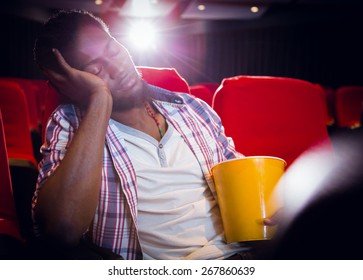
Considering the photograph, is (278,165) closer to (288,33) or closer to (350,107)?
(350,107)

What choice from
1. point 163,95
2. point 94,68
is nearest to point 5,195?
point 94,68

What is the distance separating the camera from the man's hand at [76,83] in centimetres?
80

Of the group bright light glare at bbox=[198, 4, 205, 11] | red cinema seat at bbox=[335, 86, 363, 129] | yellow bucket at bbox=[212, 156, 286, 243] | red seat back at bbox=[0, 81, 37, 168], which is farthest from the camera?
bright light glare at bbox=[198, 4, 205, 11]

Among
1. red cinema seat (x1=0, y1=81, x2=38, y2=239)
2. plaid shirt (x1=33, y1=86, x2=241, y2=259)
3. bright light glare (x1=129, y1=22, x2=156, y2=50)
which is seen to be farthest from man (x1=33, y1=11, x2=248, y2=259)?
bright light glare (x1=129, y1=22, x2=156, y2=50)

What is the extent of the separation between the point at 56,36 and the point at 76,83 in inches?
5.5

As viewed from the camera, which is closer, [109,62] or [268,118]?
[109,62]

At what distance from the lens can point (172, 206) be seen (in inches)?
31.0

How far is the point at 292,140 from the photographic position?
42.4 inches

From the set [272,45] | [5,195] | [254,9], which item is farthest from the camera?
[272,45]

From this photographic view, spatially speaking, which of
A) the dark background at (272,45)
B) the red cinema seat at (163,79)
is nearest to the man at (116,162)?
the red cinema seat at (163,79)

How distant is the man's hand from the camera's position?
0.80 metres

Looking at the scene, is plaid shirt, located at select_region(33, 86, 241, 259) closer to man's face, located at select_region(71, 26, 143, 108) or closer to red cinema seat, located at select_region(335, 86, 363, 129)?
man's face, located at select_region(71, 26, 143, 108)

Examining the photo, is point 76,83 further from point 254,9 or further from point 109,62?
point 254,9

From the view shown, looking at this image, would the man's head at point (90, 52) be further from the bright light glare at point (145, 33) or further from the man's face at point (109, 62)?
the bright light glare at point (145, 33)
